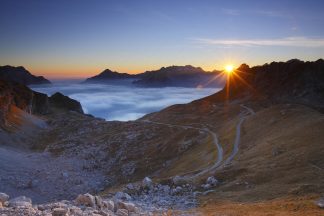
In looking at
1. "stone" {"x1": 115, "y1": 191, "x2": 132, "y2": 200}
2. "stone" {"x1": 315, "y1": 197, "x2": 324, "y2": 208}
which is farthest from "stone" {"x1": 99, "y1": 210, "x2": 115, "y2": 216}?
"stone" {"x1": 315, "y1": 197, "x2": 324, "y2": 208}

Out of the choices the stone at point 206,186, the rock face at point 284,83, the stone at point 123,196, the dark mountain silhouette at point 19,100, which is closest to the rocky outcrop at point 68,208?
the stone at point 123,196

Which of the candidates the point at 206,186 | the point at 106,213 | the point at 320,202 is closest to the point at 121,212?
the point at 106,213

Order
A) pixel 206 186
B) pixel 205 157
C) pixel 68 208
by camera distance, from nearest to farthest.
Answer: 1. pixel 68 208
2. pixel 206 186
3. pixel 205 157

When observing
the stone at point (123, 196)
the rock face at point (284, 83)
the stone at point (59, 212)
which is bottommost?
the stone at point (123, 196)

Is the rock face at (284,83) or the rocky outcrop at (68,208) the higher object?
the rock face at (284,83)

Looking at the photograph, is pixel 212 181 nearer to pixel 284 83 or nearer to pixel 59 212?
pixel 59 212

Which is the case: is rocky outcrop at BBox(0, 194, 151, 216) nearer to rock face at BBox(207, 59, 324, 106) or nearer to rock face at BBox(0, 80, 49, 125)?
rock face at BBox(0, 80, 49, 125)

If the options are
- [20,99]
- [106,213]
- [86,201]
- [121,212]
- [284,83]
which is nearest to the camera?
[106,213]

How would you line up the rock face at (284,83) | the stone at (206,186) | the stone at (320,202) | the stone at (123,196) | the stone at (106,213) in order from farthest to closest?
the rock face at (284,83) < the stone at (206,186) < the stone at (123,196) < the stone at (320,202) < the stone at (106,213)

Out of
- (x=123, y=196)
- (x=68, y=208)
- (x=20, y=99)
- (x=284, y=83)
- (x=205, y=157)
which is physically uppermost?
(x=284, y=83)

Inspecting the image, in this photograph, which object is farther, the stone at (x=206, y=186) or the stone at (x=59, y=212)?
the stone at (x=206, y=186)

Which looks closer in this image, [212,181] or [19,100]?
[212,181]

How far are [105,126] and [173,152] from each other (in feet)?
149

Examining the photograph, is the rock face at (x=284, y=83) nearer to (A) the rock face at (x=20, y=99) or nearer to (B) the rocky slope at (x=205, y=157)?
(B) the rocky slope at (x=205, y=157)
